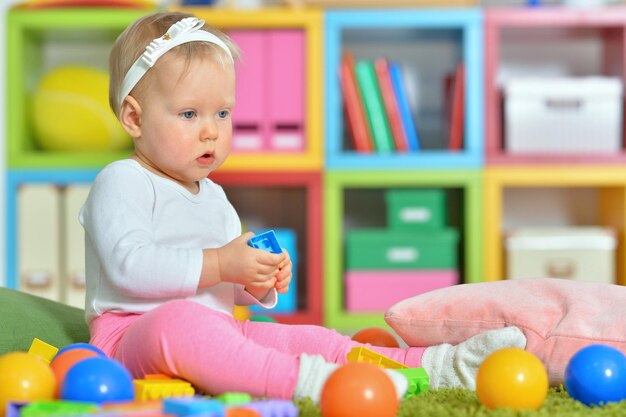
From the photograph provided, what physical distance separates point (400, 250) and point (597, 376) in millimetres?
1616

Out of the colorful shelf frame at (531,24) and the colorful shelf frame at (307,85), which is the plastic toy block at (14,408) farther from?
the colorful shelf frame at (531,24)

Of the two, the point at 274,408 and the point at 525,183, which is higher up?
the point at 525,183

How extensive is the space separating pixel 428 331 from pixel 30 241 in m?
1.64

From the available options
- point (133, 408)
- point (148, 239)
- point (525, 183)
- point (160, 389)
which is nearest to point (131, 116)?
point (148, 239)

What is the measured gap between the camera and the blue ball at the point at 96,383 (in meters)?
0.91

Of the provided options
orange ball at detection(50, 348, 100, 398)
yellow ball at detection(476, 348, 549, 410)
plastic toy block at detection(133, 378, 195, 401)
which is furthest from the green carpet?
orange ball at detection(50, 348, 100, 398)

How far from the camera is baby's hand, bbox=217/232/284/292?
1.15 m

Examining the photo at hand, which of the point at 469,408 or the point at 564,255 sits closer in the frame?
the point at 469,408

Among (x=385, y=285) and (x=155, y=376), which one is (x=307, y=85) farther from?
(x=155, y=376)

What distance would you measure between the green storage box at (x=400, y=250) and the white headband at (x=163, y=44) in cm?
138

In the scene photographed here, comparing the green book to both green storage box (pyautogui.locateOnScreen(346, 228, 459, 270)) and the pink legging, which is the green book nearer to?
green storage box (pyautogui.locateOnScreen(346, 228, 459, 270))

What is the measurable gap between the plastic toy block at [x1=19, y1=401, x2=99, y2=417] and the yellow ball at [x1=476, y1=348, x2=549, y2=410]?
39 cm

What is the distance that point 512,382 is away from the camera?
96 cm

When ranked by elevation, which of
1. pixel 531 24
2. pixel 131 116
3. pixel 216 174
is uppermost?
pixel 531 24
